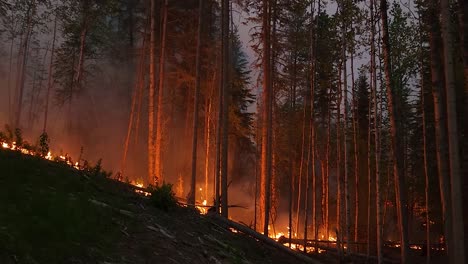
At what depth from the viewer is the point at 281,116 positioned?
29.5 metres

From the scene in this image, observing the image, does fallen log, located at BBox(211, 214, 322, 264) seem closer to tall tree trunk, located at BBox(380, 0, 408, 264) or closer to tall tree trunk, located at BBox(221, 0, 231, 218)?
tall tree trunk, located at BBox(221, 0, 231, 218)

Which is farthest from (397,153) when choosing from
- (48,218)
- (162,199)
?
(48,218)

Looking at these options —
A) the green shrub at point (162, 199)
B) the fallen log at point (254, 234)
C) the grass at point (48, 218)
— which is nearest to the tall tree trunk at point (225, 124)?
the fallen log at point (254, 234)

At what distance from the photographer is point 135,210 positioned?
A: 8031 mm

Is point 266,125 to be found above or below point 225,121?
above

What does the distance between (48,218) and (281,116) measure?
2465cm

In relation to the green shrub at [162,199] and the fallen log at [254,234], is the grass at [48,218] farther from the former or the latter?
the fallen log at [254,234]

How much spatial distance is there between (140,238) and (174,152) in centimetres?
2778

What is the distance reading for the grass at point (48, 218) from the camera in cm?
484

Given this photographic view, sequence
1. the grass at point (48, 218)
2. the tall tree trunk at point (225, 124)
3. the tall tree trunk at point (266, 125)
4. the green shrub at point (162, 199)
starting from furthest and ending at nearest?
the tall tree trunk at point (266, 125) < the tall tree trunk at point (225, 124) < the green shrub at point (162, 199) < the grass at point (48, 218)

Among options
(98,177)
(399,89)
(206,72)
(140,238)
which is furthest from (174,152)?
(140,238)

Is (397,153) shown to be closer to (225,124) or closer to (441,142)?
(441,142)

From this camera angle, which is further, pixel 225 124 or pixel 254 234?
pixel 225 124

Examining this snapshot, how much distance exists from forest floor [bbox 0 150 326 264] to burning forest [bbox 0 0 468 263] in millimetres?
524
